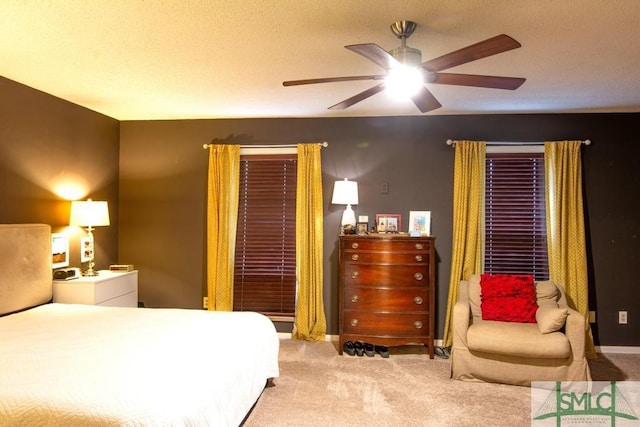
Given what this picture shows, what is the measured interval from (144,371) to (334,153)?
10.3ft

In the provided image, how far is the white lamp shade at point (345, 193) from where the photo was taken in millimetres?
4238

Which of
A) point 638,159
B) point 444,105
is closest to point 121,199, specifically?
point 444,105

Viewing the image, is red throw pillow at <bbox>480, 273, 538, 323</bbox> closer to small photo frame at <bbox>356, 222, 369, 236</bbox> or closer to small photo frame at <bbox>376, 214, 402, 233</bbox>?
small photo frame at <bbox>376, 214, 402, 233</bbox>

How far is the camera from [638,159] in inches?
164

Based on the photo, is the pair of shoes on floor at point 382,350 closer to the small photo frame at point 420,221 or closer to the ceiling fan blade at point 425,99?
the small photo frame at point 420,221

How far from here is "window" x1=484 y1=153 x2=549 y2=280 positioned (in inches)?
169

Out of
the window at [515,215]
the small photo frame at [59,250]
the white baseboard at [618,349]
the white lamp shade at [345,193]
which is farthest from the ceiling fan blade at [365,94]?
the white baseboard at [618,349]

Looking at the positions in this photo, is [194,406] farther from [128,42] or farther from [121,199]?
[121,199]

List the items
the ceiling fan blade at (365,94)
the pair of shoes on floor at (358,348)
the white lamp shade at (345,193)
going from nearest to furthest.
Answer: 1. the ceiling fan blade at (365,94)
2. the pair of shoes on floor at (358,348)
3. the white lamp shade at (345,193)

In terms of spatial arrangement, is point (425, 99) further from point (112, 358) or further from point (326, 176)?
point (112, 358)

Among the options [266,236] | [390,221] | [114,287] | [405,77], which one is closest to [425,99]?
[405,77]

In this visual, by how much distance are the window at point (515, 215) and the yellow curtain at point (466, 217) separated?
0.57 feet

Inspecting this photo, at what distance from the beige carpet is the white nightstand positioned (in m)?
1.70

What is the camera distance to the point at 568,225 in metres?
4.09
